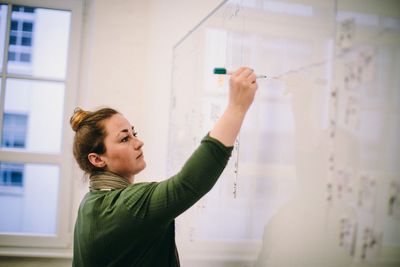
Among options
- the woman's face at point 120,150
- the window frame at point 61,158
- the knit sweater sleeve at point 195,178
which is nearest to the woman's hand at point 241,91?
the knit sweater sleeve at point 195,178

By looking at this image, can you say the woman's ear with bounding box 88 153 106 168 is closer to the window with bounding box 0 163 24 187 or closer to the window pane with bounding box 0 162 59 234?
the window pane with bounding box 0 162 59 234

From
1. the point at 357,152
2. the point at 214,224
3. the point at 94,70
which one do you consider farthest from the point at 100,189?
the point at 94,70

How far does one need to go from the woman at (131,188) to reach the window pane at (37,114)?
1.62 m

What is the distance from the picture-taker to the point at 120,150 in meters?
1.03

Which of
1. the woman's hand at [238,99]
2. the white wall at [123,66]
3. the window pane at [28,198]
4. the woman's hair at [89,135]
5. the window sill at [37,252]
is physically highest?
the white wall at [123,66]

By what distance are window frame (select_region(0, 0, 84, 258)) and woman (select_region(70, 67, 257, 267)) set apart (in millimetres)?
1541

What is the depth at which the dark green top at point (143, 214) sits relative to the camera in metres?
0.69

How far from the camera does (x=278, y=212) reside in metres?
0.88

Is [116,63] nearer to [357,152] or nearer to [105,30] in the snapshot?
[105,30]

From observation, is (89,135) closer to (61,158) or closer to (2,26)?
(61,158)

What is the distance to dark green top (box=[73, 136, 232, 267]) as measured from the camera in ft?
2.25

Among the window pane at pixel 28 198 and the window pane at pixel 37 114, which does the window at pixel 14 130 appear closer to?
the window pane at pixel 37 114

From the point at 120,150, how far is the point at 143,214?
1.06 feet

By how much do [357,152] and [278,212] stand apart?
339 millimetres
